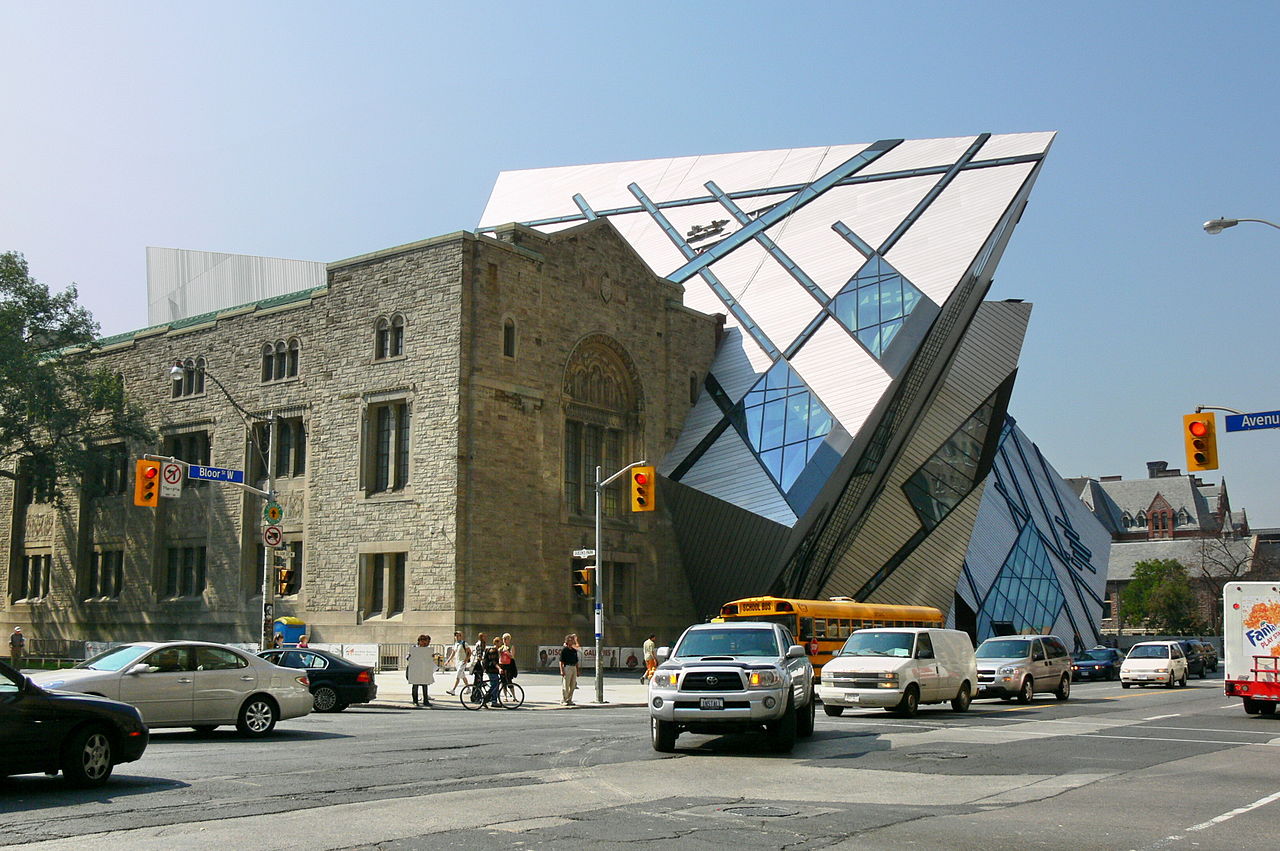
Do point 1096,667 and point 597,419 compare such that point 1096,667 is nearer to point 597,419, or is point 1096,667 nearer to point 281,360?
point 597,419

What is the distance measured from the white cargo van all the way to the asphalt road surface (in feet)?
9.15

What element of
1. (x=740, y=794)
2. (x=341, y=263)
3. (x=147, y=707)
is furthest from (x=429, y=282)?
(x=740, y=794)

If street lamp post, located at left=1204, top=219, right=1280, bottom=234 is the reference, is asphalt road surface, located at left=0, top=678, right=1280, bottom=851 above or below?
below

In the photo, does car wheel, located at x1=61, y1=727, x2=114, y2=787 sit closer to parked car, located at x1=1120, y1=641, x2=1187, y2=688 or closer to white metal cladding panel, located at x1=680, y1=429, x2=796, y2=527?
white metal cladding panel, located at x1=680, y1=429, x2=796, y2=527

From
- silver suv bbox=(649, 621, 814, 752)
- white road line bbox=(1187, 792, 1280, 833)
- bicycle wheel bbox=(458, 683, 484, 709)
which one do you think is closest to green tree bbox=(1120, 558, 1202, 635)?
bicycle wheel bbox=(458, 683, 484, 709)

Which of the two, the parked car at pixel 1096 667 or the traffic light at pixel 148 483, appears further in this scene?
the parked car at pixel 1096 667

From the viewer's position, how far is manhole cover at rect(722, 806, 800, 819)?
10.6 metres

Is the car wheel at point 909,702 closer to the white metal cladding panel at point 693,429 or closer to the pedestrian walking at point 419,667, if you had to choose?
the pedestrian walking at point 419,667

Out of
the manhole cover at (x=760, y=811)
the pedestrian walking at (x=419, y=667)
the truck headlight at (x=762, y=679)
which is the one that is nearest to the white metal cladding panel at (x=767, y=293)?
the pedestrian walking at (x=419, y=667)

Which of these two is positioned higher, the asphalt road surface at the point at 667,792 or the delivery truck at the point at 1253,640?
the delivery truck at the point at 1253,640

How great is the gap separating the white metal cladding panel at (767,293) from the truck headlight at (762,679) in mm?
35483

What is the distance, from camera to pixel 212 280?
61438 mm

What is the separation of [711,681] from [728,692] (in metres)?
0.27

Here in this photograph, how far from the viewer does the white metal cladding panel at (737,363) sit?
51.7 metres
